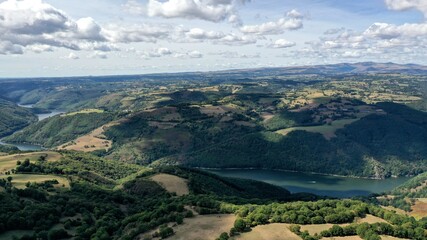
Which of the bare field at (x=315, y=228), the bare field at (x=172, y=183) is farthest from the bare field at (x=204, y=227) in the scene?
the bare field at (x=172, y=183)

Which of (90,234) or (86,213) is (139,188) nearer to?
(86,213)

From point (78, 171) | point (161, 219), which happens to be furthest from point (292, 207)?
point (78, 171)

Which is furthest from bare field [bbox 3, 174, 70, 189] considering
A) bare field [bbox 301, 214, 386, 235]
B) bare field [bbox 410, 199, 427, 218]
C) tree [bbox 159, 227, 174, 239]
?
bare field [bbox 410, 199, 427, 218]

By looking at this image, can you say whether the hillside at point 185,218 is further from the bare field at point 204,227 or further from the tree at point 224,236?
the tree at point 224,236

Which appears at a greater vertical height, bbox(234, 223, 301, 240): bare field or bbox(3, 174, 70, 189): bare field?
bbox(234, 223, 301, 240): bare field

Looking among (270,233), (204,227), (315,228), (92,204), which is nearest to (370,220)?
(315,228)

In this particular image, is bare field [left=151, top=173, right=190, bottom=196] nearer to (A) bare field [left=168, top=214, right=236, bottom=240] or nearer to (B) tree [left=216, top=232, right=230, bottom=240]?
(A) bare field [left=168, top=214, right=236, bottom=240]
